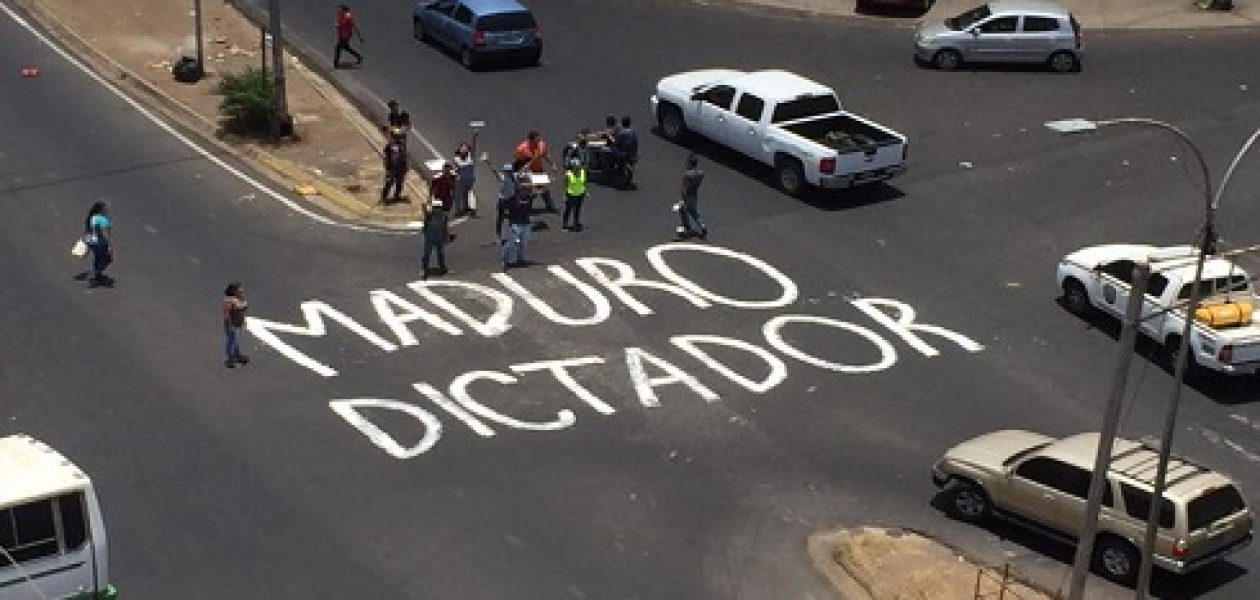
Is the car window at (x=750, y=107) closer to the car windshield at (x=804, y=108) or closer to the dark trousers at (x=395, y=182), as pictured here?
the car windshield at (x=804, y=108)

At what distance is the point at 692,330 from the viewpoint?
30938 mm

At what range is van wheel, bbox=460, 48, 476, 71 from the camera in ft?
142

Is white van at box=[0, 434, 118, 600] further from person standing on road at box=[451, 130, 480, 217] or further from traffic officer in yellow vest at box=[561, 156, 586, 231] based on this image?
person standing on road at box=[451, 130, 480, 217]

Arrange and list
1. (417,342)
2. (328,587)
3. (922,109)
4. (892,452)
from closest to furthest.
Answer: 1. (328,587)
2. (892,452)
3. (417,342)
4. (922,109)

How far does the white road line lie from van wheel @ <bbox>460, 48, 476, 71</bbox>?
7.10m

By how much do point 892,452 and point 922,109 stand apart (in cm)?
1646

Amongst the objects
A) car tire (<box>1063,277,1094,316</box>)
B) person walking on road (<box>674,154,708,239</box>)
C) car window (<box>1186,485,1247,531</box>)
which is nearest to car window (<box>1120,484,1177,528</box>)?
car window (<box>1186,485,1247,531</box>)

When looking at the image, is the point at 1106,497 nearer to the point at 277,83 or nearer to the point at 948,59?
the point at 277,83

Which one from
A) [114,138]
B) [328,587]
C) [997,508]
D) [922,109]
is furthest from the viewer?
[922,109]

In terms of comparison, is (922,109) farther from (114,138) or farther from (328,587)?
(328,587)

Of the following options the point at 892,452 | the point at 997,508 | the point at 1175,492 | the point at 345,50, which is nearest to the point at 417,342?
the point at 892,452

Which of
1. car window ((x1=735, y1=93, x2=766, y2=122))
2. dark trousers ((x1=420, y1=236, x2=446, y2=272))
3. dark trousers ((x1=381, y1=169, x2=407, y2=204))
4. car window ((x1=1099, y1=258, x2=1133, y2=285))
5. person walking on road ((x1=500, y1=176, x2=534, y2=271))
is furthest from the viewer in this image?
car window ((x1=735, y1=93, x2=766, y2=122))

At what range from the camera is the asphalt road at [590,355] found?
79.2 feet

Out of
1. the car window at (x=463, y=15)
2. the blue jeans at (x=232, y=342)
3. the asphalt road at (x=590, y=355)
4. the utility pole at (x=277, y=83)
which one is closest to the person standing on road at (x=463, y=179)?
the asphalt road at (x=590, y=355)
